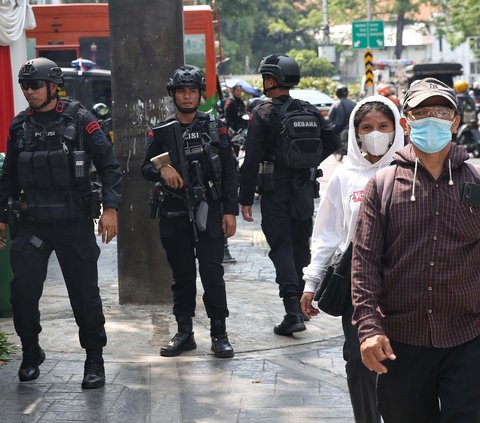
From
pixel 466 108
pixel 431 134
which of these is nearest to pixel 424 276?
pixel 431 134

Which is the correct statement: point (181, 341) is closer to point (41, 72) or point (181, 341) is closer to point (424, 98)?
point (41, 72)

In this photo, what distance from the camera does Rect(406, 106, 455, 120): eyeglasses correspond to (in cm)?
430

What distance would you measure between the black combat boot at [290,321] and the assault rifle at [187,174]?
3.77 ft

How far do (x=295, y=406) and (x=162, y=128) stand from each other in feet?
6.45

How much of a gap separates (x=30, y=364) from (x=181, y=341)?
1097 millimetres

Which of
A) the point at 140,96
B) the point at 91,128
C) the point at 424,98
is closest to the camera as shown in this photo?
the point at 424,98

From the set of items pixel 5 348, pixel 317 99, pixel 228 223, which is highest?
pixel 228 223

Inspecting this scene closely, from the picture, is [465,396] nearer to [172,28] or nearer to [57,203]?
[57,203]

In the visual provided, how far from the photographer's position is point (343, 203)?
521cm

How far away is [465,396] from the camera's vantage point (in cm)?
416

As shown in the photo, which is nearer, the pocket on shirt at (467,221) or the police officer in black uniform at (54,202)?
the pocket on shirt at (467,221)

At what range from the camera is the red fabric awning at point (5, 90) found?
13.2 m

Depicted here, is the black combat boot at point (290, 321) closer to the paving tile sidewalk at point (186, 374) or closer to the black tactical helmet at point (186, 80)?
the paving tile sidewalk at point (186, 374)

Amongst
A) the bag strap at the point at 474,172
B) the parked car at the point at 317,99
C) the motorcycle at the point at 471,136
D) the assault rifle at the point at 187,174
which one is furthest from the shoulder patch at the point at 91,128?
the parked car at the point at 317,99
